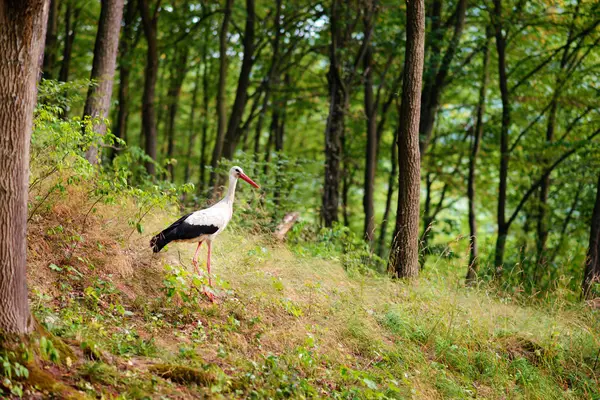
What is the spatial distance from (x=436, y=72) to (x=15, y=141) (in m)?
12.6

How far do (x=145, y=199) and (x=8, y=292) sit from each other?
3.50 m

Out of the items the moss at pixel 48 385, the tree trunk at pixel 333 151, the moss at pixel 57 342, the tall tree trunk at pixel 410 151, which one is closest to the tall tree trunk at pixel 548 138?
the tree trunk at pixel 333 151

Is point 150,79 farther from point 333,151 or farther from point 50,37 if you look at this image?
point 333,151

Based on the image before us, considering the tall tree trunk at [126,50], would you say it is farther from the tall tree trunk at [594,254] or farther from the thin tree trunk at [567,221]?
the thin tree trunk at [567,221]

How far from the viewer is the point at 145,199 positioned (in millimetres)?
8711

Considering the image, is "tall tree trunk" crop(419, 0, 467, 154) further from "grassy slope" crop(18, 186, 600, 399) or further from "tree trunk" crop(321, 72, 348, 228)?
"grassy slope" crop(18, 186, 600, 399)

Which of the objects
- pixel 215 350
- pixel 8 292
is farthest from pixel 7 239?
pixel 215 350

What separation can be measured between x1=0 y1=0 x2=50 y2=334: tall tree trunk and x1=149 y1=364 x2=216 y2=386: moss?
47.8 inches

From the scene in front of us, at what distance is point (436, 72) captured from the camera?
1633cm

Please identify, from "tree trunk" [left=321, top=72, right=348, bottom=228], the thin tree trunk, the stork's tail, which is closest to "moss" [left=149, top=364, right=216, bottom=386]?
the stork's tail

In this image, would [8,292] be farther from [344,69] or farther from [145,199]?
[344,69]

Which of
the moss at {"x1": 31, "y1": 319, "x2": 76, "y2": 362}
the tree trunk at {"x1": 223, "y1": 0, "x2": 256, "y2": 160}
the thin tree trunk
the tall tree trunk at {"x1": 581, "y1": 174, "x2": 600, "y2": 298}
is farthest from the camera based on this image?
the thin tree trunk

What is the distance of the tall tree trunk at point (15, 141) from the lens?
5.29 meters

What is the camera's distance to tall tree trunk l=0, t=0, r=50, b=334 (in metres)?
5.29
